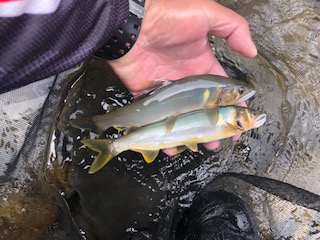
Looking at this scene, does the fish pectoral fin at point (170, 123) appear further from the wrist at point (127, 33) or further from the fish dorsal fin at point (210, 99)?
the wrist at point (127, 33)

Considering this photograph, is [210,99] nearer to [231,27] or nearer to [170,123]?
[170,123]

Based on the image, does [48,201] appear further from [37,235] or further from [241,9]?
[241,9]

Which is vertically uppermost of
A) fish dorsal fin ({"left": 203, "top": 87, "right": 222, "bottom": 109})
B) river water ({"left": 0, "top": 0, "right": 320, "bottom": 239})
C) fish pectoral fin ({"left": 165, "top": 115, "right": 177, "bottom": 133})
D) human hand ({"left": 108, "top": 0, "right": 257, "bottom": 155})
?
human hand ({"left": 108, "top": 0, "right": 257, "bottom": 155})

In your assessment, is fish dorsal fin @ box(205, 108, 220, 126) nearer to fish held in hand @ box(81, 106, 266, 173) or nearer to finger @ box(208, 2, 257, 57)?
fish held in hand @ box(81, 106, 266, 173)

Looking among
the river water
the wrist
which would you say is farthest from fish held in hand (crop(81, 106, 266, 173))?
the river water

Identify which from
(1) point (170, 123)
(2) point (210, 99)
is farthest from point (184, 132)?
(2) point (210, 99)

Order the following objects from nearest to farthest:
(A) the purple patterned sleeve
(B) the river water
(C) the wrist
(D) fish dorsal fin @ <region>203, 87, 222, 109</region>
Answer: (A) the purple patterned sleeve, (C) the wrist, (D) fish dorsal fin @ <region>203, 87, 222, 109</region>, (B) the river water

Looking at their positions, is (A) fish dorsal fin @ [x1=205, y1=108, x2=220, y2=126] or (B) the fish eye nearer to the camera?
(A) fish dorsal fin @ [x1=205, y1=108, x2=220, y2=126]
